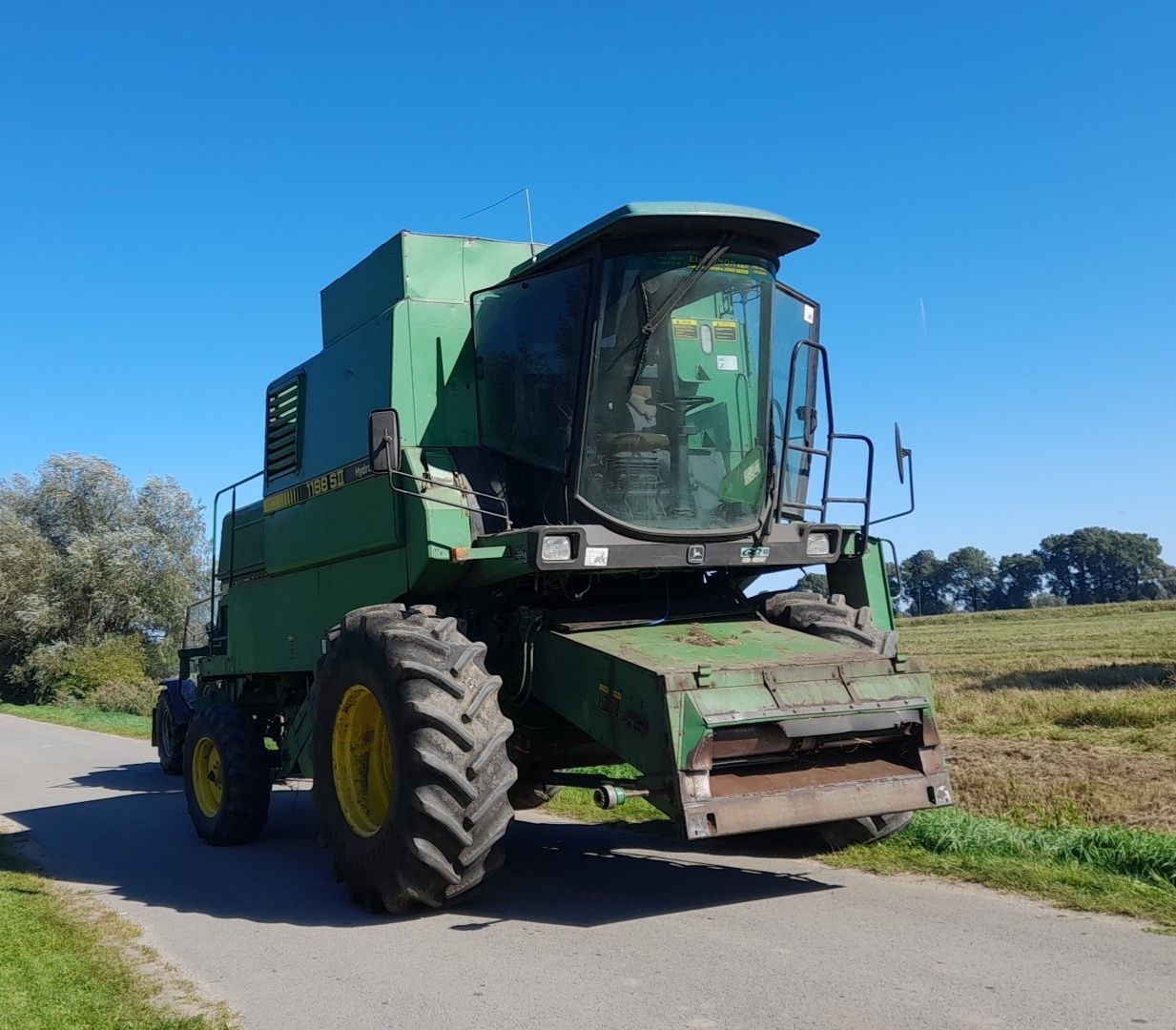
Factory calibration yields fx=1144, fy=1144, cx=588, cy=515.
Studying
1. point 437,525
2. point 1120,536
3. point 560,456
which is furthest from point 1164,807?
point 1120,536

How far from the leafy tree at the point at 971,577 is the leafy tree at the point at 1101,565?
255 inches

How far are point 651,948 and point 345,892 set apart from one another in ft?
8.75

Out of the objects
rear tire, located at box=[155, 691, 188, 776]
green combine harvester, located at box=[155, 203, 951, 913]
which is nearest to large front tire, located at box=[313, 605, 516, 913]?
green combine harvester, located at box=[155, 203, 951, 913]

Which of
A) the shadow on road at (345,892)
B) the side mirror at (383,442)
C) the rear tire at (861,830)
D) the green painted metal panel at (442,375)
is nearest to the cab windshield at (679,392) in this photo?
the side mirror at (383,442)

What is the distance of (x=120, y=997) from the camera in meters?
5.22

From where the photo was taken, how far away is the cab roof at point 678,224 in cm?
672

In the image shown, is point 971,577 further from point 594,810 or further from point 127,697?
point 594,810

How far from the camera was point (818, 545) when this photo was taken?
7.89m

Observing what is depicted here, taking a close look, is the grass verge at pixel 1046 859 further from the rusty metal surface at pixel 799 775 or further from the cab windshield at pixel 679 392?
the cab windshield at pixel 679 392

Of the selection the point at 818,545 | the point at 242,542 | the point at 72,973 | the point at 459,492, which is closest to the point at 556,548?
the point at 459,492

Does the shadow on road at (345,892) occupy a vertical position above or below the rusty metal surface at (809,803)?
below

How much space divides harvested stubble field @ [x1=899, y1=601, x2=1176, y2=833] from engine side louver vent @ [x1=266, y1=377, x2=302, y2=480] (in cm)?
613

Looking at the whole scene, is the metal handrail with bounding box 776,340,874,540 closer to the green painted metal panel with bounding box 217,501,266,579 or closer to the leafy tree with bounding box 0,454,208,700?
the green painted metal panel with bounding box 217,501,266,579

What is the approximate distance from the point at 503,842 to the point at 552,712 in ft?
5.45
